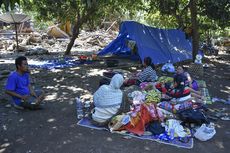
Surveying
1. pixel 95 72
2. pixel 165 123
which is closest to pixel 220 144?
pixel 165 123

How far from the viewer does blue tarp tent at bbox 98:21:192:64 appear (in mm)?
12688

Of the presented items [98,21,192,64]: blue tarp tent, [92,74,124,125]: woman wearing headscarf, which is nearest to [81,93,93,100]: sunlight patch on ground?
[92,74,124,125]: woman wearing headscarf

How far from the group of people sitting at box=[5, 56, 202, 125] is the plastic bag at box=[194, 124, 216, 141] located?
4.60ft

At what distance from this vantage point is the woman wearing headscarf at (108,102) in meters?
5.77

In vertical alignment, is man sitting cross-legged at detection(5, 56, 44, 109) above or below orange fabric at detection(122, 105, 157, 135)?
above

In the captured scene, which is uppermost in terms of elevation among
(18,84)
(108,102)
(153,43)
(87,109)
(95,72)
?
(153,43)

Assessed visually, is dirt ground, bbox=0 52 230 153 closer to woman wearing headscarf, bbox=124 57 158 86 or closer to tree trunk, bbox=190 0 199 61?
woman wearing headscarf, bbox=124 57 158 86

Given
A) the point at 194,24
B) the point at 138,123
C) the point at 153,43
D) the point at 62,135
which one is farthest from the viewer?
the point at 194,24

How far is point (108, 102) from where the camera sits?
18.9 feet

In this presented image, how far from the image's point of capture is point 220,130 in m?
5.84

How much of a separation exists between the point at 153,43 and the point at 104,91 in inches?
315

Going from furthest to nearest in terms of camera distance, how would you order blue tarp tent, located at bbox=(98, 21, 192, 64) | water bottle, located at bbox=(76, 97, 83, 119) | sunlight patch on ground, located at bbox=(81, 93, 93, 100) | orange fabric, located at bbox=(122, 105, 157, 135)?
1. blue tarp tent, located at bbox=(98, 21, 192, 64)
2. sunlight patch on ground, located at bbox=(81, 93, 93, 100)
3. water bottle, located at bbox=(76, 97, 83, 119)
4. orange fabric, located at bbox=(122, 105, 157, 135)

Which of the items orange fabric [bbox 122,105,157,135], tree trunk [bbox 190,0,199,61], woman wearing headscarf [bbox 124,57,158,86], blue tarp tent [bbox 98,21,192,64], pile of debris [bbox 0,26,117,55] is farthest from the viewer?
pile of debris [bbox 0,26,117,55]

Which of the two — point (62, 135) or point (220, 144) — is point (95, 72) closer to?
point (62, 135)
